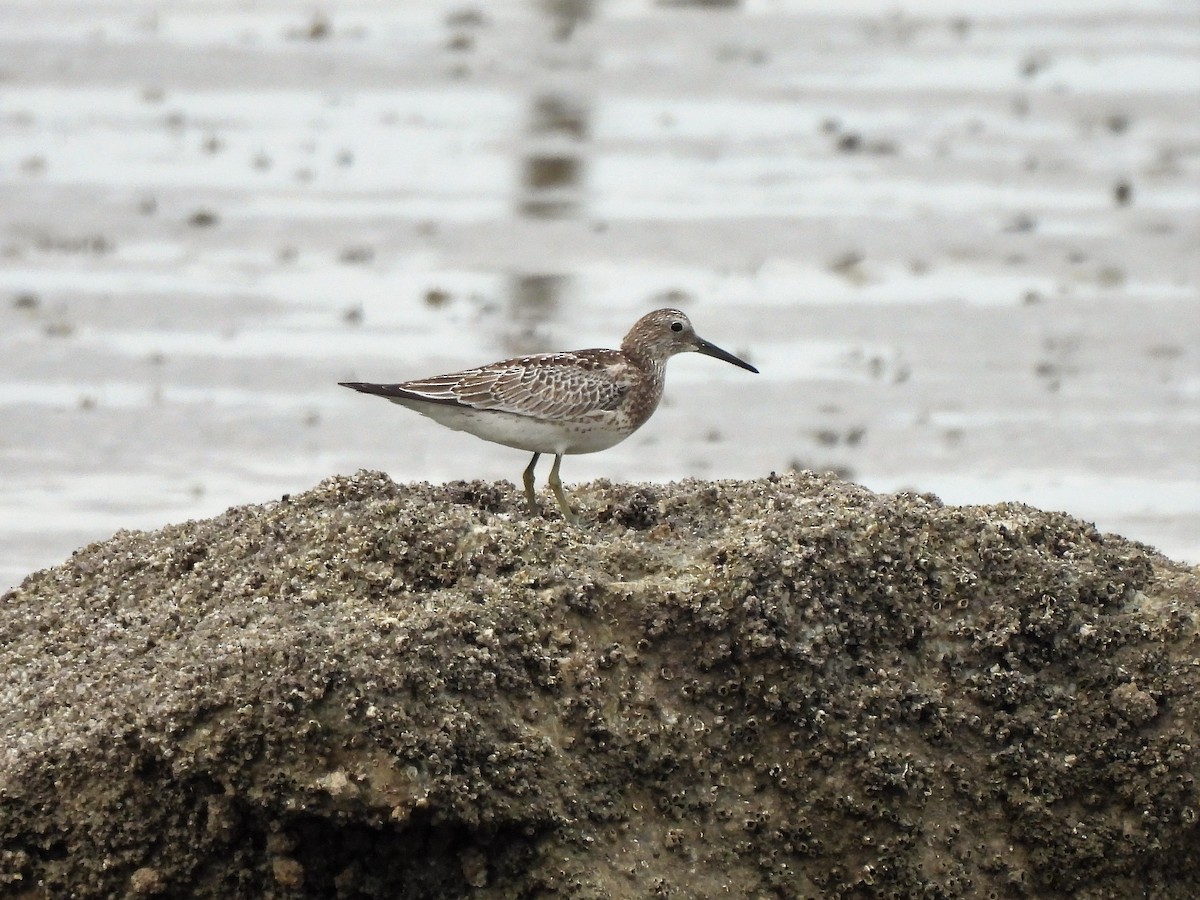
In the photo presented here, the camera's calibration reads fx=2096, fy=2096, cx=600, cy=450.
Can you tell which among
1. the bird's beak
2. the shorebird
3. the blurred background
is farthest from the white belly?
the blurred background

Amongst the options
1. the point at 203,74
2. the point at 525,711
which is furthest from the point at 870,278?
the point at 525,711

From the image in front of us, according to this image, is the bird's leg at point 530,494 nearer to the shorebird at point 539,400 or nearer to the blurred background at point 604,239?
the shorebird at point 539,400

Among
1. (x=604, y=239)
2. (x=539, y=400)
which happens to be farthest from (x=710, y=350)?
(x=604, y=239)

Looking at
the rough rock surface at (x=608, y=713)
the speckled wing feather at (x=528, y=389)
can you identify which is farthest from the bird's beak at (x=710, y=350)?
the rough rock surface at (x=608, y=713)

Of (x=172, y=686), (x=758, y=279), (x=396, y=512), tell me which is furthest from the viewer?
(x=758, y=279)

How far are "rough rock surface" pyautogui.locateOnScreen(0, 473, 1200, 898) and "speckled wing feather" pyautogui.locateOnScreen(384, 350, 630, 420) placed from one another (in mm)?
932

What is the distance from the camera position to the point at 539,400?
7.35m

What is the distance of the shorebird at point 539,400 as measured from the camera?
7.32 m

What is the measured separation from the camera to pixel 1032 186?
51.8 ft

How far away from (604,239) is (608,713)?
28.9 ft

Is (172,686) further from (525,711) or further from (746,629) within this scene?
(746,629)

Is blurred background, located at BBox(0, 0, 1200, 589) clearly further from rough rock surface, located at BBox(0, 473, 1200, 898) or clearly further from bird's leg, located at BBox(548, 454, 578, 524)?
rough rock surface, located at BBox(0, 473, 1200, 898)

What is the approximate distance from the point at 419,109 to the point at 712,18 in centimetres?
420

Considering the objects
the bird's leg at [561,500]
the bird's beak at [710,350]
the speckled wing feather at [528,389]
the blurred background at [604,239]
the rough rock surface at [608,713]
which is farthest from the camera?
the blurred background at [604,239]
